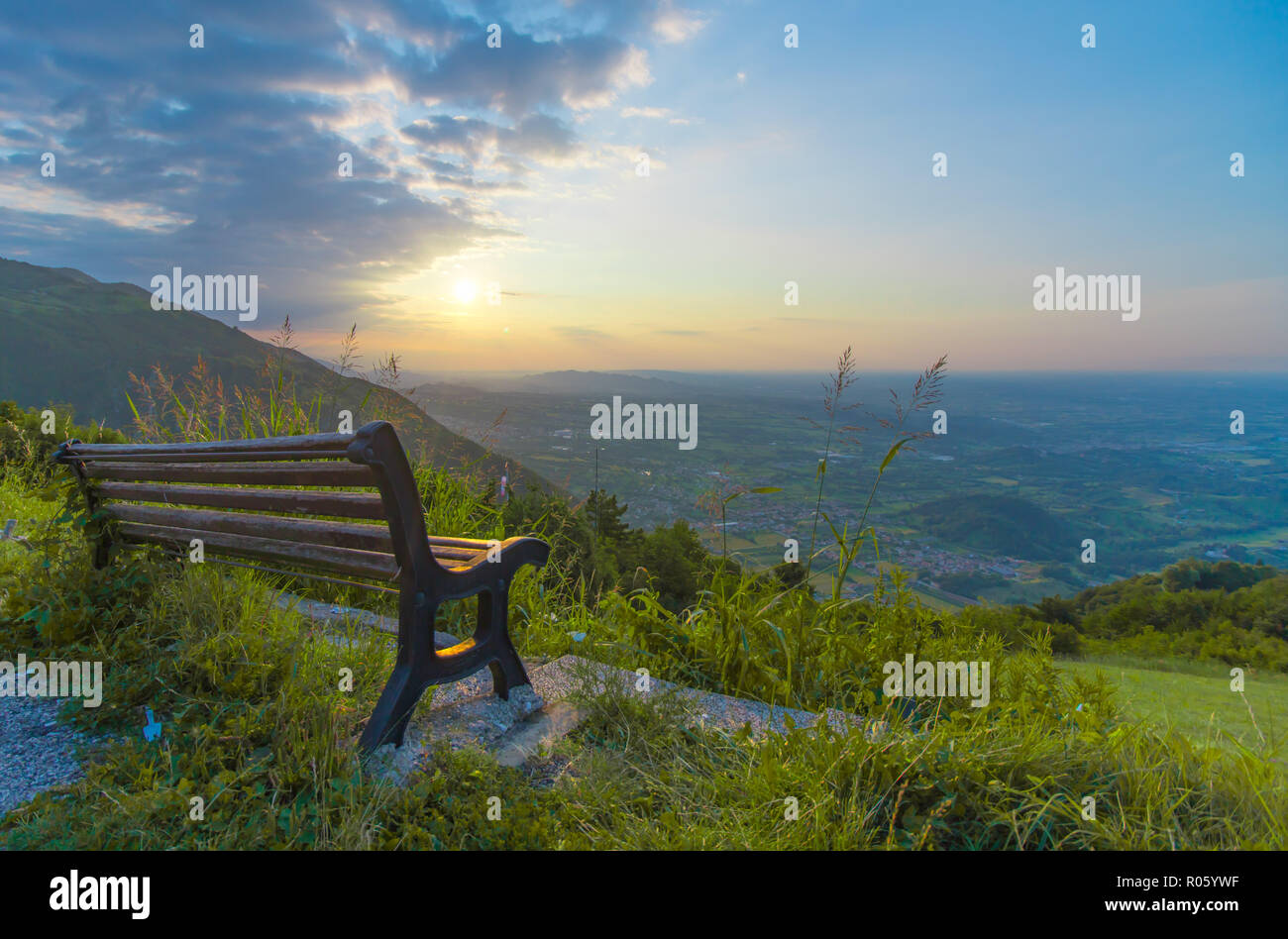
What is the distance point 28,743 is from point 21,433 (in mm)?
6573

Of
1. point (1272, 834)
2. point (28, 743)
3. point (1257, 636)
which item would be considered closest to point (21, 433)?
point (28, 743)

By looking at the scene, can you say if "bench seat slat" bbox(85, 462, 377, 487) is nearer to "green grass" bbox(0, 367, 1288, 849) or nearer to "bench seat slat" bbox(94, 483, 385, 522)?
"bench seat slat" bbox(94, 483, 385, 522)

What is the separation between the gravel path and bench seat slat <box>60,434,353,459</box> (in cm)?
115

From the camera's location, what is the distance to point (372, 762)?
2.20m

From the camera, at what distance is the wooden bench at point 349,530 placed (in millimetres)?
2174

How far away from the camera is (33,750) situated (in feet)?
7.63

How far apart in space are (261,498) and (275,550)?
0.76 ft

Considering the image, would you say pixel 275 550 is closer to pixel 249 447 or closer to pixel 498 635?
pixel 249 447

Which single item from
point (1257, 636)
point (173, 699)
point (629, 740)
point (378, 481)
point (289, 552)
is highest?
point (378, 481)

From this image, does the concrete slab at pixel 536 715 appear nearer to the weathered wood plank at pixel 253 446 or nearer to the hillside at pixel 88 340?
the weathered wood plank at pixel 253 446

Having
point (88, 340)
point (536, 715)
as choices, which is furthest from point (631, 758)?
point (88, 340)

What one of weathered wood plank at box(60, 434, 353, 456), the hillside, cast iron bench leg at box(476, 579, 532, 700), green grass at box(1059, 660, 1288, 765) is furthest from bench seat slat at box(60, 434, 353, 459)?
green grass at box(1059, 660, 1288, 765)

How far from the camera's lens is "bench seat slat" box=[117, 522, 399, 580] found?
238cm

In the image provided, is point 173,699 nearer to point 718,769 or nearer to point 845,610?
point 718,769
